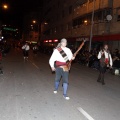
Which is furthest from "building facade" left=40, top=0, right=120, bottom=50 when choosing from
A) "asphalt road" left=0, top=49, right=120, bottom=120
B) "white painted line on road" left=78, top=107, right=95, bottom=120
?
"white painted line on road" left=78, top=107, right=95, bottom=120

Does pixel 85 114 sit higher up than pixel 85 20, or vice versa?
pixel 85 20

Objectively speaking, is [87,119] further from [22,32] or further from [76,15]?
[22,32]

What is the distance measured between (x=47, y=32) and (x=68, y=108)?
66129mm

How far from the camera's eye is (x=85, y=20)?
39.1 metres

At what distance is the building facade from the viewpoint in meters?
29.5

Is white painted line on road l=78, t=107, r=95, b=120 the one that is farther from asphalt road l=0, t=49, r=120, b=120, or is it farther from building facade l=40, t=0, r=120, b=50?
building facade l=40, t=0, r=120, b=50

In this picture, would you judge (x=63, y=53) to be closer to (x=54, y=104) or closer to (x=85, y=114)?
(x=54, y=104)

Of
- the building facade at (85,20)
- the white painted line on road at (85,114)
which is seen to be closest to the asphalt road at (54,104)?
the white painted line on road at (85,114)

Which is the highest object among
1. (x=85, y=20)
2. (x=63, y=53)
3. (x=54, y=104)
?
(x=85, y=20)

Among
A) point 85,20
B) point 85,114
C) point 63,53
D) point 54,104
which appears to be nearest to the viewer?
point 85,114

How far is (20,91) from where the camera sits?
30.3 ft

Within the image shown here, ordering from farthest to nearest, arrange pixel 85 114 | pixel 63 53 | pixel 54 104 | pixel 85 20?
pixel 85 20 < pixel 63 53 < pixel 54 104 < pixel 85 114

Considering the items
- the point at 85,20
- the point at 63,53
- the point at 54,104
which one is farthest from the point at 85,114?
the point at 85,20

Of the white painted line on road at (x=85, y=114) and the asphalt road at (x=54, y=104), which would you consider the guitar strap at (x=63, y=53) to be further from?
the white painted line on road at (x=85, y=114)
